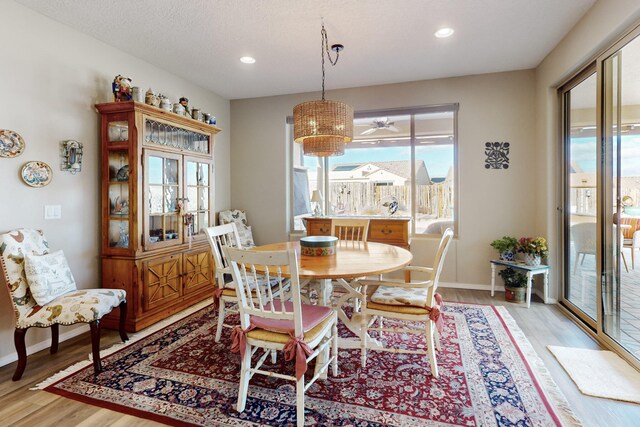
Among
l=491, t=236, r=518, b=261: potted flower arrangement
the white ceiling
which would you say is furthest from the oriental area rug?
the white ceiling

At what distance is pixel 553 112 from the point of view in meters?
3.63

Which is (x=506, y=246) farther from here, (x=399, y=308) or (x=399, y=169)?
(x=399, y=308)

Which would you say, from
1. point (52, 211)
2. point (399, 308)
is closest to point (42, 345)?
point (52, 211)

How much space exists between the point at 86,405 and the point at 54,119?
2276 mm

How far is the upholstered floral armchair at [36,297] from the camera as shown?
2.23 m

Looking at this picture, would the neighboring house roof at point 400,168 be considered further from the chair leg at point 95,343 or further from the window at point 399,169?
the chair leg at point 95,343

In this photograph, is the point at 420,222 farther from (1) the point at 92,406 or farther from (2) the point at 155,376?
(1) the point at 92,406

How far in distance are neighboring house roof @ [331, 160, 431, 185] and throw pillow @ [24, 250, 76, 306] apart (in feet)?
11.4

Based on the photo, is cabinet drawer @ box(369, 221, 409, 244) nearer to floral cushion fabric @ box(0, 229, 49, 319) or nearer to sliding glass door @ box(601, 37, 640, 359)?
sliding glass door @ box(601, 37, 640, 359)

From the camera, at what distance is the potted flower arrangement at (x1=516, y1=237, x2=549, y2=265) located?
3604mm

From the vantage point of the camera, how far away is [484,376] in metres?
2.21

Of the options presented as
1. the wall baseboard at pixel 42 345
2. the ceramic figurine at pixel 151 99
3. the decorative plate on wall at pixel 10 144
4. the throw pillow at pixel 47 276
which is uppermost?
the ceramic figurine at pixel 151 99

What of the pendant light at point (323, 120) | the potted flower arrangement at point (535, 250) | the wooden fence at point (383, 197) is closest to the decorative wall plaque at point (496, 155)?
the wooden fence at point (383, 197)

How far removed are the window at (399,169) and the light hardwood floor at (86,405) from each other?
6.27 ft
